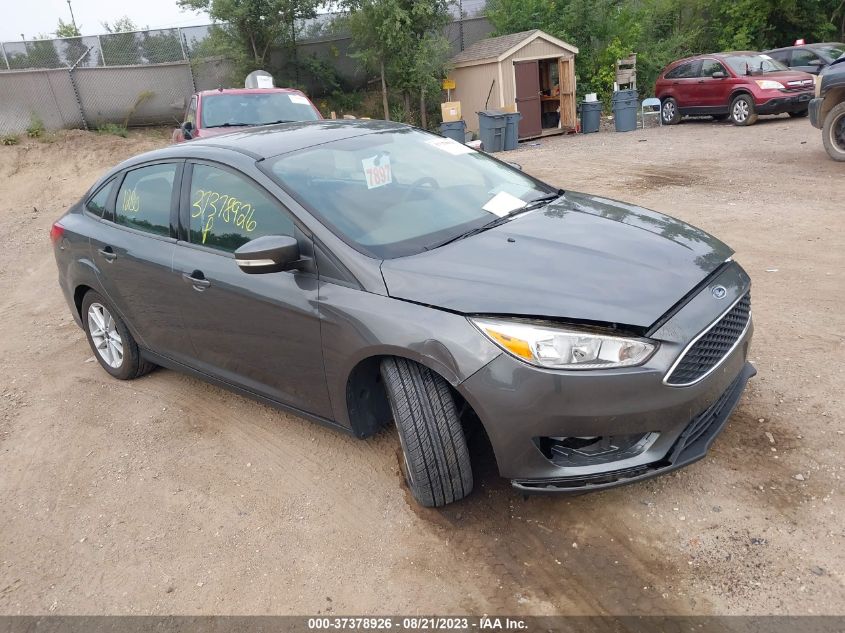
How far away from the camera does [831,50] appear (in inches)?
719

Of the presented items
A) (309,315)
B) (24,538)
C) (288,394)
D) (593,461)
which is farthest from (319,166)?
(24,538)

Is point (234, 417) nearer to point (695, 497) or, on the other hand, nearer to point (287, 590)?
point (287, 590)

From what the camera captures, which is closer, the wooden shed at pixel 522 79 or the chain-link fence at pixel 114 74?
the chain-link fence at pixel 114 74

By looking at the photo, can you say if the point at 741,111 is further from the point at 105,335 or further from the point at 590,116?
the point at 105,335

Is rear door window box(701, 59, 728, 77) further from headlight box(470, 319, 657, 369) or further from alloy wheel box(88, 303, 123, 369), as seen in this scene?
headlight box(470, 319, 657, 369)

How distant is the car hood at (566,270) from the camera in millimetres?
2625

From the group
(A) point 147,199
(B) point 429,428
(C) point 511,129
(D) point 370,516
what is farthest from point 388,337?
(C) point 511,129

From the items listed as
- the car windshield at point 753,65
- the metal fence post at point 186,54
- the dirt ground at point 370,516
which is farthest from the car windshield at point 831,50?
the metal fence post at point 186,54

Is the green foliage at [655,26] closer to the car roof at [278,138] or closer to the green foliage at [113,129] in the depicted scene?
the green foliage at [113,129]

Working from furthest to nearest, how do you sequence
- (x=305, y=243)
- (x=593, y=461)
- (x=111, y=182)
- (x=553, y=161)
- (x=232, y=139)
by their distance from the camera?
(x=553, y=161)
(x=111, y=182)
(x=232, y=139)
(x=305, y=243)
(x=593, y=461)

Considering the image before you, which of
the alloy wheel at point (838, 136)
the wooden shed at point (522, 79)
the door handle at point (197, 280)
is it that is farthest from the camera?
the wooden shed at point (522, 79)

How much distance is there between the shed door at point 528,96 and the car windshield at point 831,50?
7.49m

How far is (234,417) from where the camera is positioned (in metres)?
4.22

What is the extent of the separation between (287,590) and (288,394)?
1.00 m
